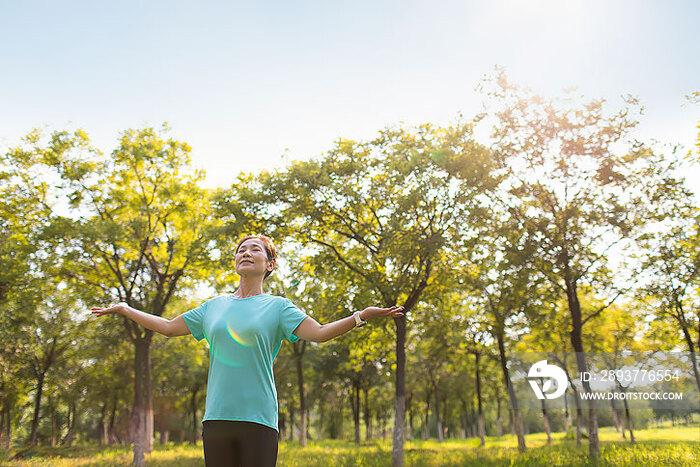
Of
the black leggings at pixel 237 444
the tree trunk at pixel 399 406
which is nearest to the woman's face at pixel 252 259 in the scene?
the black leggings at pixel 237 444

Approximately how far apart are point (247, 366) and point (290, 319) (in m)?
0.38

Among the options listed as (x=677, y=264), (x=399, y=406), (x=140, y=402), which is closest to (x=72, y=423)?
(x=140, y=402)

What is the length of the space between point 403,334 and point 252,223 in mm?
6634

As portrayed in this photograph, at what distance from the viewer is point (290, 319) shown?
282 cm

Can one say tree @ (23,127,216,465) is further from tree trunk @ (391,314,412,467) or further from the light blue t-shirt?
the light blue t-shirt

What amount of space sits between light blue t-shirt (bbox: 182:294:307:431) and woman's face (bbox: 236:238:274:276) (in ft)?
0.72

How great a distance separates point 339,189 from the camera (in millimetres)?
15352

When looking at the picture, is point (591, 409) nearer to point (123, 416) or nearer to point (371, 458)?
point (371, 458)

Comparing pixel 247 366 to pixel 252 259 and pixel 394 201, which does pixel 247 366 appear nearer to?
pixel 252 259

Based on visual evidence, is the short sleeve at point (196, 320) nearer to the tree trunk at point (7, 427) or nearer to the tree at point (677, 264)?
the tree at point (677, 264)

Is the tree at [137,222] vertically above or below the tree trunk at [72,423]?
above

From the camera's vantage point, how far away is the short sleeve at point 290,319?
2805 mm

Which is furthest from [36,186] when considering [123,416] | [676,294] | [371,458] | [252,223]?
[123,416]

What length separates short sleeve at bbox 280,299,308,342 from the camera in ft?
9.20
